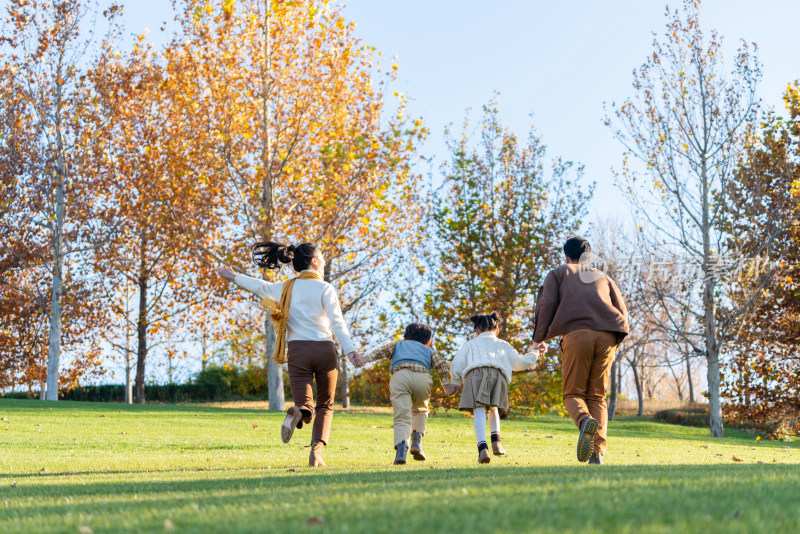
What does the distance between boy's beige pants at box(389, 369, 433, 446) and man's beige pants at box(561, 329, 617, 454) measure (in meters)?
1.73

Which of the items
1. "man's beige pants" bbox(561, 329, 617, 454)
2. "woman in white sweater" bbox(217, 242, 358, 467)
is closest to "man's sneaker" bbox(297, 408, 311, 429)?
"woman in white sweater" bbox(217, 242, 358, 467)

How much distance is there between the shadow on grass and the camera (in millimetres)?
3344

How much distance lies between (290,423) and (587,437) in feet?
9.56

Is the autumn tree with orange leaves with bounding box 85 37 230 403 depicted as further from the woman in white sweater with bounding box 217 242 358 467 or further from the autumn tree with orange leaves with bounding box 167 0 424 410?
the woman in white sweater with bounding box 217 242 358 467

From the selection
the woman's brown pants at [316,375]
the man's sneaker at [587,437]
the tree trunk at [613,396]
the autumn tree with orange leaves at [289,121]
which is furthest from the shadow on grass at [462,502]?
the tree trunk at [613,396]

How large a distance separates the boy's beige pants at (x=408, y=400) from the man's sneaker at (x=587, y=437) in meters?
2.04

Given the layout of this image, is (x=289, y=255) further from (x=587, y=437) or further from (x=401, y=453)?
(x=587, y=437)

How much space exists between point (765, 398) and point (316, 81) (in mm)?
16609

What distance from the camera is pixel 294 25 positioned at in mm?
22109

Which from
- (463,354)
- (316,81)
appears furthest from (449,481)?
(316,81)

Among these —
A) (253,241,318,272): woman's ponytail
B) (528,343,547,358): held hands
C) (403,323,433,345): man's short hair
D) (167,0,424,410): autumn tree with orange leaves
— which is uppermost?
(167,0,424,410): autumn tree with orange leaves

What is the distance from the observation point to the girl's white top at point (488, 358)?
349 inches

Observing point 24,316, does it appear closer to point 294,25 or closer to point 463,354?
point 294,25

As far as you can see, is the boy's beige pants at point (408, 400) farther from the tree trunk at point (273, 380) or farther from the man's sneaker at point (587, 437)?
the tree trunk at point (273, 380)
